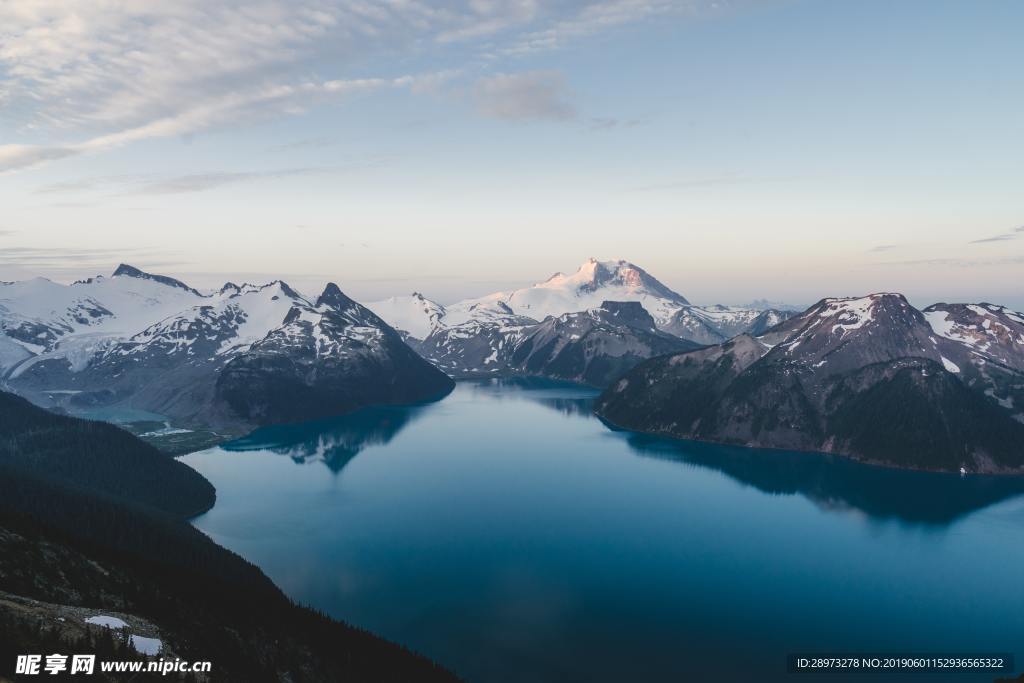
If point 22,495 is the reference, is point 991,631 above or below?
below

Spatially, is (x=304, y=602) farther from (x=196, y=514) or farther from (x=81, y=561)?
(x=196, y=514)

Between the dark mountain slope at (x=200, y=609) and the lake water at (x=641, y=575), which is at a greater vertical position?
the dark mountain slope at (x=200, y=609)

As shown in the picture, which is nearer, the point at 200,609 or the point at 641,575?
the point at 200,609

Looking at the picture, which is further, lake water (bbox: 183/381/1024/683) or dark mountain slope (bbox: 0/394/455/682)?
lake water (bbox: 183/381/1024/683)

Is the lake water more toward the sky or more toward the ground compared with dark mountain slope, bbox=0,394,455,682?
more toward the ground

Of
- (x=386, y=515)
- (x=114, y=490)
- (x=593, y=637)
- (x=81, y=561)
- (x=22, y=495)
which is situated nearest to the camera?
(x=81, y=561)

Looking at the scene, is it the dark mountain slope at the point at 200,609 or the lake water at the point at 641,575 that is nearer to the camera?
the dark mountain slope at the point at 200,609

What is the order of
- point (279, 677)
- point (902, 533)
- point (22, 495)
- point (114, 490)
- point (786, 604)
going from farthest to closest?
point (114, 490)
point (902, 533)
point (22, 495)
point (786, 604)
point (279, 677)

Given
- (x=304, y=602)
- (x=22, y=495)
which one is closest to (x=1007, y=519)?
(x=304, y=602)

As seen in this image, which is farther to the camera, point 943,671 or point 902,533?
point 902,533

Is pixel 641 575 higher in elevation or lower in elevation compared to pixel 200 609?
lower
